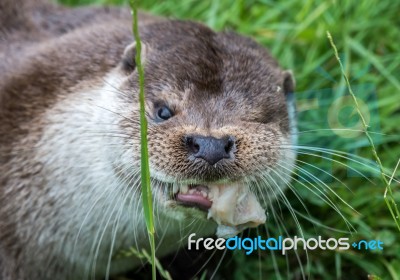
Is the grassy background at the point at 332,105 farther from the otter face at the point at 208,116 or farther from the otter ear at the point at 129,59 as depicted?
the otter ear at the point at 129,59

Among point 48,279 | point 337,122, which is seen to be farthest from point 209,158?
point 337,122

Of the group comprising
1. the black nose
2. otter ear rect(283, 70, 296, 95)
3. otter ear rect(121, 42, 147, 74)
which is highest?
otter ear rect(121, 42, 147, 74)

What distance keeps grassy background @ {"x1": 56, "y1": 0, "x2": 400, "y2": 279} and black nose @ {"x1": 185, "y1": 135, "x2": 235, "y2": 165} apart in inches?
24.7

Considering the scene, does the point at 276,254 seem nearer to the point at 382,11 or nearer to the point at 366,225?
the point at 366,225

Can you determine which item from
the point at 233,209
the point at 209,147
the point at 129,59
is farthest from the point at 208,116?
the point at 129,59

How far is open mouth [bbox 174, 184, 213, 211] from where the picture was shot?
2.11 metres

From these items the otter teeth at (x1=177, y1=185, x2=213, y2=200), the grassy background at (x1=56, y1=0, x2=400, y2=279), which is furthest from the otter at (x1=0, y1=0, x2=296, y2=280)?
the grassy background at (x1=56, y1=0, x2=400, y2=279)

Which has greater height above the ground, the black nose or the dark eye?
the dark eye

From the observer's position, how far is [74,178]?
2.47 metres

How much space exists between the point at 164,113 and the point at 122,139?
151mm

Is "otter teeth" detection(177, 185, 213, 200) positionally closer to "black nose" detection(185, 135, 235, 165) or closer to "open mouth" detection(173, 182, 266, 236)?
"open mouth" detection(173, 182, 266, 236)

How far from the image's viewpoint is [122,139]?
7.56ft

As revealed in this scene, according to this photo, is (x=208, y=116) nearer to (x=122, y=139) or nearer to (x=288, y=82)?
(x=122, y=139)

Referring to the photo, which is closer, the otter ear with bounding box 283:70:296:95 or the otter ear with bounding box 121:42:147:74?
the otter ear with bounding box 121:42:147:74
